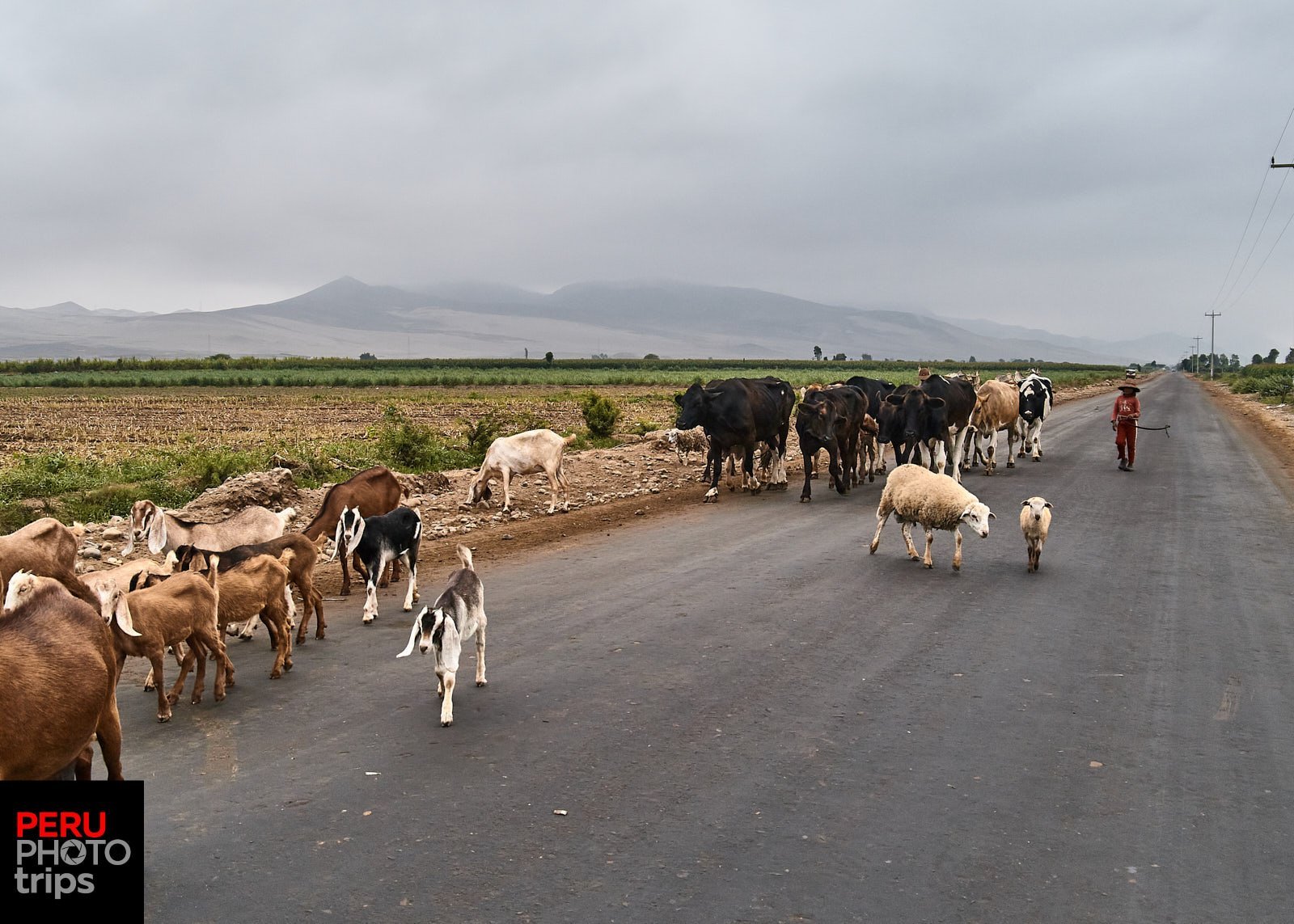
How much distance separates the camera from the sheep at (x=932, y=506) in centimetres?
1204

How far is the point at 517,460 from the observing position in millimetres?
16859

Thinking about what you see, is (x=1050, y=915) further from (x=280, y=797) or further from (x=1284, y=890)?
(x=280, y=797)

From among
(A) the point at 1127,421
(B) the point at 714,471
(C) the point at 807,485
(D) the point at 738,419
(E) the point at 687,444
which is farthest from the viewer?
(E) the point at 687,444

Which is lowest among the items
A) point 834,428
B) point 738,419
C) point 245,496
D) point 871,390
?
point 245,496

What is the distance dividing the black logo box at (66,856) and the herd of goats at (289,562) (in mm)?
150

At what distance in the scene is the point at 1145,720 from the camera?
280 inches

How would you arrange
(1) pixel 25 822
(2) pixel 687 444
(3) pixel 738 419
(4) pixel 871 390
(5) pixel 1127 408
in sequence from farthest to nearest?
1. (4) pixel 871 390
2. (2) pixel 687 444
3. (5) pixel 1127 408
4. (3) pixel 738 419
5. (1) pixel 25 822

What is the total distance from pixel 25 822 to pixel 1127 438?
22.4 meters

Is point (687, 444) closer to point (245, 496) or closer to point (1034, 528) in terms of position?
point (245, 496)

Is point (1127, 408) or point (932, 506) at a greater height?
point (1127, 408)

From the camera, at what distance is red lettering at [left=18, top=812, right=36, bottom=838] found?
4387 mm

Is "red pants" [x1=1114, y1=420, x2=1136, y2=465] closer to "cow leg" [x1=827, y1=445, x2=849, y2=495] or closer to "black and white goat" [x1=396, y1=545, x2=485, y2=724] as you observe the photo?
"cow leg" [x1=827, y1=445, x2=849, y2=495]

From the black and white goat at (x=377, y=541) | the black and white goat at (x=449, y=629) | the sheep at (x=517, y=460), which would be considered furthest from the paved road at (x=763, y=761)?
the sheep at (x=517, y=460)

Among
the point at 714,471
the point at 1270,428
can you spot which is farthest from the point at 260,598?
the point at 1270,428
